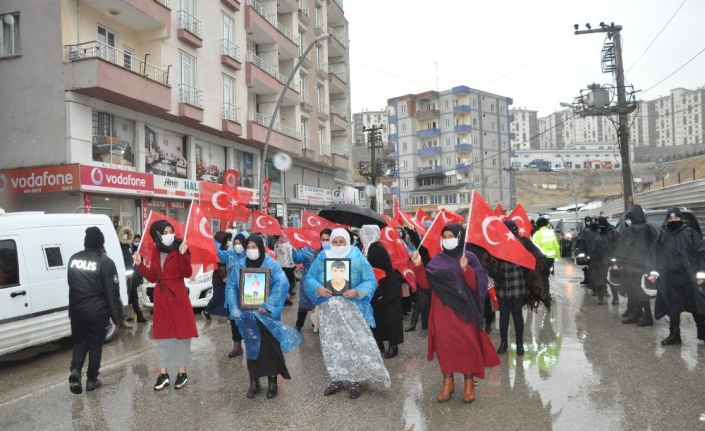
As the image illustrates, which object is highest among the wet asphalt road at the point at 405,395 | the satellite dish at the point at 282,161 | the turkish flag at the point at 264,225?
the satellite dish at the point at 282,161

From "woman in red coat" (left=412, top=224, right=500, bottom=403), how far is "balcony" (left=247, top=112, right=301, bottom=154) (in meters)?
21.6

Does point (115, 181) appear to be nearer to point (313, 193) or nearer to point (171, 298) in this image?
point (171, 298)

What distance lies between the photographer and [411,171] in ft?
279

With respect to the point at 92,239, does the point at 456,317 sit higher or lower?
lower

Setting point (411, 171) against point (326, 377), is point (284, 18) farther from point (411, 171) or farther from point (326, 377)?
point (411, 171)

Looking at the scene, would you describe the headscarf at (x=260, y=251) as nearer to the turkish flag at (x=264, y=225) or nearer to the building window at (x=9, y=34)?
the turkish flag at (x=264, y=225)

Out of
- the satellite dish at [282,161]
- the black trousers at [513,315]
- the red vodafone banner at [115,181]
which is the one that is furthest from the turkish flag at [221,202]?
the satellite dish at [282,161]

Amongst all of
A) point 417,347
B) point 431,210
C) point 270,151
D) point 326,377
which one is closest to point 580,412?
point 326,377

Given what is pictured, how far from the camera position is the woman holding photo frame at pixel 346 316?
5.92 m

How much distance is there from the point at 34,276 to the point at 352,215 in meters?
4.72

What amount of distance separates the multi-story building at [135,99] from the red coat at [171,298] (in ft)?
20.2

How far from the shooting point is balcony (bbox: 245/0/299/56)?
27.0 meters

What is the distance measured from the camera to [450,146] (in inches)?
3223

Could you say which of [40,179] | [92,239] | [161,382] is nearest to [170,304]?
[161,382]
